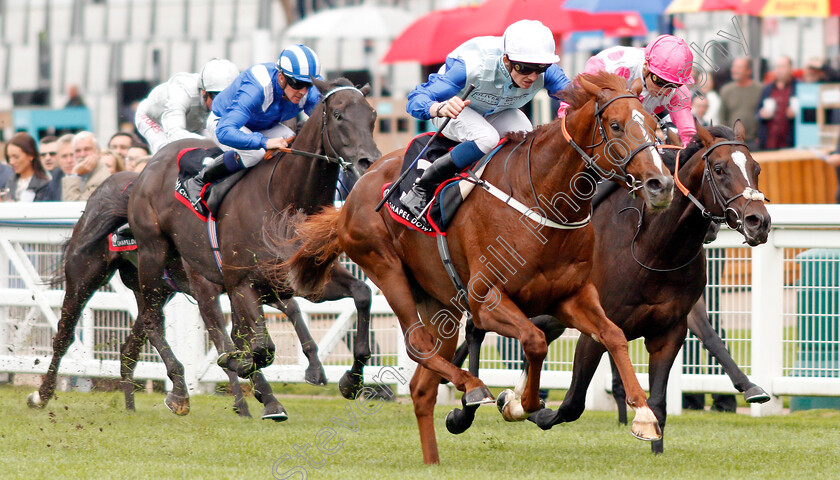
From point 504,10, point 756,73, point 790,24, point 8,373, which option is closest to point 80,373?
point 8,373

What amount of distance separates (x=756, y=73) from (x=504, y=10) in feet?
8.63

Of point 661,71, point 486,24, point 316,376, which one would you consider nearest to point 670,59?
point 661,71

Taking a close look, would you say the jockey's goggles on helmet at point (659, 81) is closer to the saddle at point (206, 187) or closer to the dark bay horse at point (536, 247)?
the dark bay horse at point (536, 247)

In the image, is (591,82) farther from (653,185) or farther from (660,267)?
(660,267)

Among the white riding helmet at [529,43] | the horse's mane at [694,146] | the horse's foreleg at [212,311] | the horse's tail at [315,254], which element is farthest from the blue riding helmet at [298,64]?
the horse's mane at [694,146]

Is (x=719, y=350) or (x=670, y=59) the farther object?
(x=719, y=350)

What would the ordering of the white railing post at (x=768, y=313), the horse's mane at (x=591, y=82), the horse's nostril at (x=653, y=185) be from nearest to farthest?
the horse's nostril at (x=653, y=185)
the horse's mane at (x=591, y=82)
the white railing post at (x=768, y=313)

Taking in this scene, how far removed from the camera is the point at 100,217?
776cm

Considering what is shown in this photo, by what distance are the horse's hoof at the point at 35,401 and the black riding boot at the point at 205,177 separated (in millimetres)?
1659

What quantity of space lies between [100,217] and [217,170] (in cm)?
134

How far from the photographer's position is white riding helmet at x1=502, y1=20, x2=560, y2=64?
5133 millimetres

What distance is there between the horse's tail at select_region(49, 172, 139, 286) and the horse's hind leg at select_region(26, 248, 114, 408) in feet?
0.20

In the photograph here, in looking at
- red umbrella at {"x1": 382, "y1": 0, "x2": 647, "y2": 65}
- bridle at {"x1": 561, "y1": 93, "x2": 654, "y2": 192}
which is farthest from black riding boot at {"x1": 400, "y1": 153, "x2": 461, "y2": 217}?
red umbrella at {"x1": 382, "y1": 0, "x2": 647, "y2": 65}

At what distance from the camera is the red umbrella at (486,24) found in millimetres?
12156
